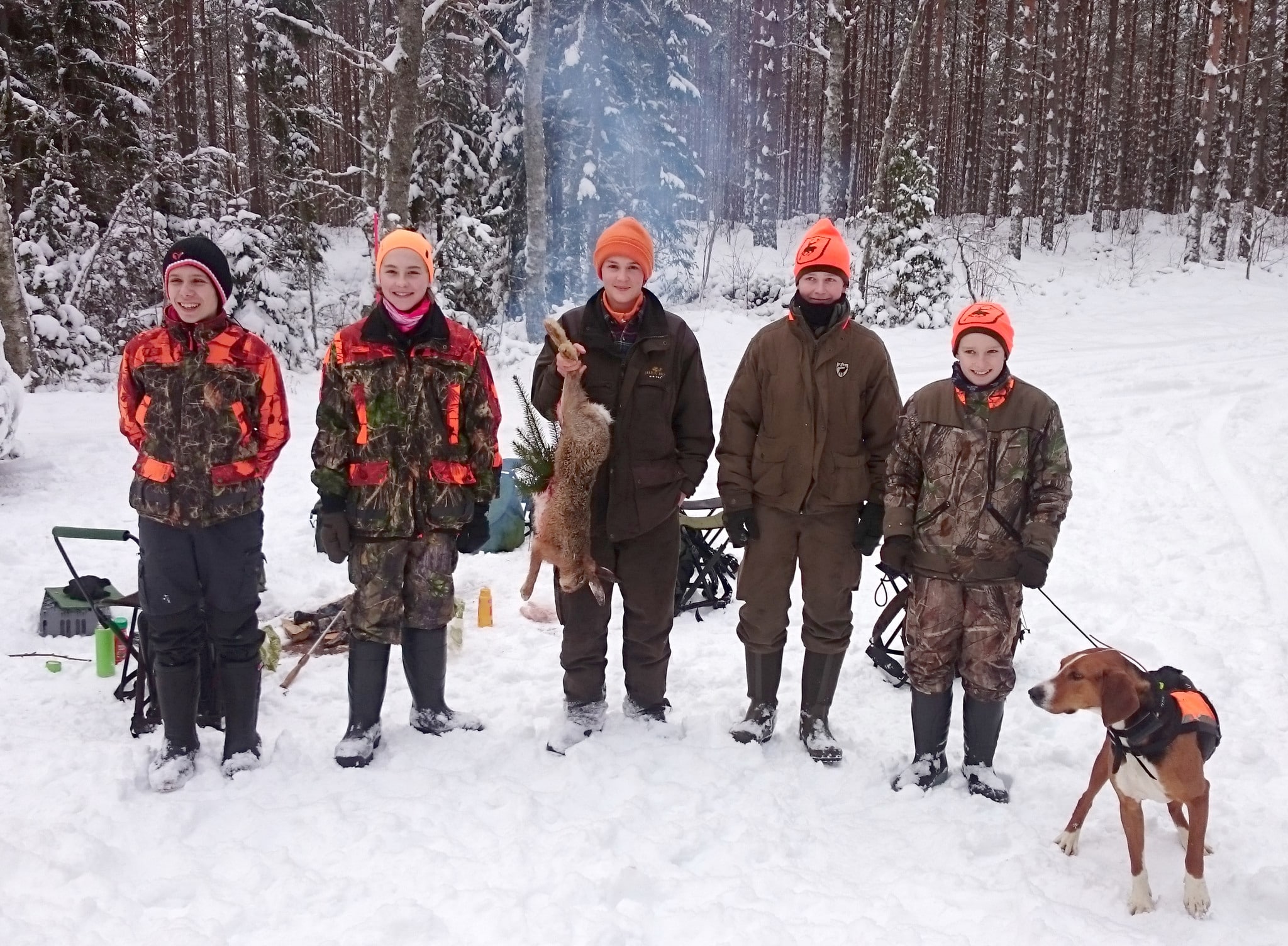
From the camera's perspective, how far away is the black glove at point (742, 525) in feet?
12.3

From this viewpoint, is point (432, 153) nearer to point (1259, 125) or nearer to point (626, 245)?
point (626, 245)

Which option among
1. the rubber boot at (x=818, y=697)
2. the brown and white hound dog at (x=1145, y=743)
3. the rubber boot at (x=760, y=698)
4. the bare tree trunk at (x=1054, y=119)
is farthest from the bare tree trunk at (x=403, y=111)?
the bare tree trunk at (x=1054, y=119)

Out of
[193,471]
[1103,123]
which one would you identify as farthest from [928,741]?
[1103,123]

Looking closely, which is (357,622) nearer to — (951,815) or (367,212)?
(951,815)

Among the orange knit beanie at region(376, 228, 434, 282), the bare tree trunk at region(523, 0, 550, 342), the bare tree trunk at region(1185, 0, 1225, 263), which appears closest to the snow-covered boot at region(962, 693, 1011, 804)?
the orange knit beanie at region(376, 228, 434, 282)

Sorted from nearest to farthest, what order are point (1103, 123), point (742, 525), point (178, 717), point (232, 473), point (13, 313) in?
point (232, 473) < point (178, 717) < point (742, 525) < point (13, 313) < point (1103, 123)

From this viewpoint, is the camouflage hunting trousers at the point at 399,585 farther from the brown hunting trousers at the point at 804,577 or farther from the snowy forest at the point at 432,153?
the snowy forest at the point at 432,153

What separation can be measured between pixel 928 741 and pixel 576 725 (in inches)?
59.1

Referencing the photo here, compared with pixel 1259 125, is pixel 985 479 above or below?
below

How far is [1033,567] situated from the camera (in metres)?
3.23

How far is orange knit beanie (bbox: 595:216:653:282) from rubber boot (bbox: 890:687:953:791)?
82.4 inches

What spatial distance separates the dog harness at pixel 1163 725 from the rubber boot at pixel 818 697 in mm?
1185

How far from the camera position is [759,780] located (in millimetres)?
3553

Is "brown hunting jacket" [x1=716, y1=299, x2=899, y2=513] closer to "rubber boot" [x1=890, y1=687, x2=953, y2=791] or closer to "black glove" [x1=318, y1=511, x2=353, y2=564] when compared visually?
"rubber boot" [x1=890, y1=687, x2=953, y2=791]
